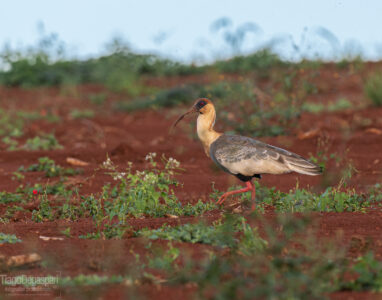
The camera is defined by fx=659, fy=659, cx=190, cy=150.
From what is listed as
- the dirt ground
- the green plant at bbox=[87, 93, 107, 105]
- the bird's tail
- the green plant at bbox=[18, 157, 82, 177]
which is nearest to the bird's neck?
the dirt ground

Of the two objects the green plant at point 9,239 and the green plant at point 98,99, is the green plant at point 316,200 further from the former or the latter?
the green plant at point 98,99

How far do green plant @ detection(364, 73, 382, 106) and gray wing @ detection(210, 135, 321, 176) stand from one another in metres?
8.70

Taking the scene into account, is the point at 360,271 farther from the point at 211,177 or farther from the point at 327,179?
the point at 211,177

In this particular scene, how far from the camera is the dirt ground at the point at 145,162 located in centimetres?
448

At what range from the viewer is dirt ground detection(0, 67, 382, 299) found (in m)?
4.48

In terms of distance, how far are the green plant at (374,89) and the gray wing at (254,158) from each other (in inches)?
342

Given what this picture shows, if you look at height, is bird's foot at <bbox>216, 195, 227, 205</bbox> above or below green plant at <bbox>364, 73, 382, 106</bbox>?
below

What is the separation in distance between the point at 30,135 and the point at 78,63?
10.7 metres

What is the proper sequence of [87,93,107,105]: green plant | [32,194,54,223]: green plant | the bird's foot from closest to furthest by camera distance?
the bird's foot, [32,194,54,223]: green plant, [87,93,107,105]: green plant

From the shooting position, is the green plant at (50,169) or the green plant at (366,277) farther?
the green plant at (50,169)

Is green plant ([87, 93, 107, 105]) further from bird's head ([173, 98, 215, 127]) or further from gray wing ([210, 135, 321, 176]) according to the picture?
gray wing ([210, 135, 321, 176])

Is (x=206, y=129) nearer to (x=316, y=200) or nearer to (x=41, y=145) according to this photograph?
(x=316, y=200)

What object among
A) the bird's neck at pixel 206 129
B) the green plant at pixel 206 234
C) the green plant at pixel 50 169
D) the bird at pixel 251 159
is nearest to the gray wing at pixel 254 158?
the bird at pixel 251 159

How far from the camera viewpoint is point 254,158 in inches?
251
